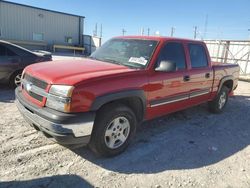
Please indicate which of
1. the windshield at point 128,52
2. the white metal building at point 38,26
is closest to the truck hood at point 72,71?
→ the windshield at point 128,52

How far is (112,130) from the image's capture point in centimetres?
355

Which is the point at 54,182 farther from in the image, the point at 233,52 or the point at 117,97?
the point at 233,52

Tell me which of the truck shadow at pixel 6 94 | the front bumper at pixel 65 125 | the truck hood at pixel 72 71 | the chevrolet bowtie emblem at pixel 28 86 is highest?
the truck hood at pixel 72 71

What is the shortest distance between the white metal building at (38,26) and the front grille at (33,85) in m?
21.5

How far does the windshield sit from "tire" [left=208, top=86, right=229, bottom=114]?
287cm

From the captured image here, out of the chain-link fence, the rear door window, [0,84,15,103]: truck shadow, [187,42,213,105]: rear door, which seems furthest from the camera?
the chain-link fence

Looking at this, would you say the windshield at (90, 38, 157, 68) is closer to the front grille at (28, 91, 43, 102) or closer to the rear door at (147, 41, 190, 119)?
the rear door at (147, 41, 190, 119)

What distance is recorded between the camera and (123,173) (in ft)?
10.7

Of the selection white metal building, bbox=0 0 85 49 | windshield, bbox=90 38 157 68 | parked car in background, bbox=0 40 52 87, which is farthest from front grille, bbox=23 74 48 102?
white metal building, bbox=0 0 85 49

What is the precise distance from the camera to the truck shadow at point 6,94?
6.07 m

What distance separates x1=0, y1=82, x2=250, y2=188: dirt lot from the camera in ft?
10.1

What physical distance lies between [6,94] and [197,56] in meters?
5.26

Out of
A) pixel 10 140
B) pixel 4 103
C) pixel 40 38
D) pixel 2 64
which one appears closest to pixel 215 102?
pixel 10 140

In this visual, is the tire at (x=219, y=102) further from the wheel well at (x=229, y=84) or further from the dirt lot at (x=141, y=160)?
the dirt lot at (x=141, y=160)
